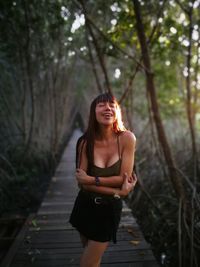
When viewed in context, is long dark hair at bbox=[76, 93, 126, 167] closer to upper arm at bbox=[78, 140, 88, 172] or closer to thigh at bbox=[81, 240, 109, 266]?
upper arm at bbox=[78, 140, 88, 172]

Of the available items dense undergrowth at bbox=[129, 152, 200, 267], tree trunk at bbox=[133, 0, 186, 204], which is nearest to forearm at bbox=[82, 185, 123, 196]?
dense undergrowth at bbox=[129, 152, 200, 267]

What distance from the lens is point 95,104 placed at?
173cm

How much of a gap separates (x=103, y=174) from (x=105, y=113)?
1.14ft

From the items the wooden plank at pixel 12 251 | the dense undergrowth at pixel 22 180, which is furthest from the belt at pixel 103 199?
the dense undergrowth at pixel 22 180

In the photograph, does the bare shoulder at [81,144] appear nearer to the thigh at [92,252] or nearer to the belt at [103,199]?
the belt at [103,199]

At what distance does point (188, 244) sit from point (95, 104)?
216 cm

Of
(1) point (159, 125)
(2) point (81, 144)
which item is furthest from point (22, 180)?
(2) point (81, 144)

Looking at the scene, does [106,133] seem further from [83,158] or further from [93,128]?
[83,158]

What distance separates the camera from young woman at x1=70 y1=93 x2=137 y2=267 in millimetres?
1649

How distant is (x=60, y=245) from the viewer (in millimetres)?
2791

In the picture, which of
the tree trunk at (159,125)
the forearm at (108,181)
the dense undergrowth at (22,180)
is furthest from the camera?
the dense undergrowth at (22,180)

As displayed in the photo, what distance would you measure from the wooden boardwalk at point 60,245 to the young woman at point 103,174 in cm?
90

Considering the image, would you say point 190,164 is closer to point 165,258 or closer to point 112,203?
point 165,258

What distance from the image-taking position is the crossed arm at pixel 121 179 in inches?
64.4
